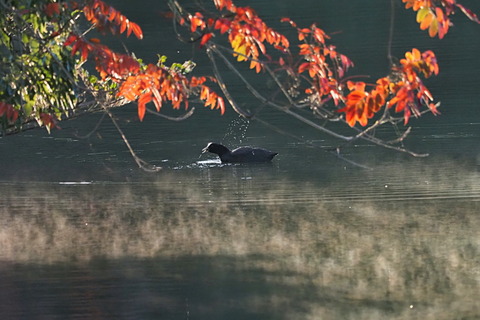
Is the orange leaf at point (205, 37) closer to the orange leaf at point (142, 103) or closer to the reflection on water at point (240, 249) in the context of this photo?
the orange leaf at point (142, 103)

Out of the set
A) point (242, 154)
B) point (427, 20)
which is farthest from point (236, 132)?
point (427, 20)

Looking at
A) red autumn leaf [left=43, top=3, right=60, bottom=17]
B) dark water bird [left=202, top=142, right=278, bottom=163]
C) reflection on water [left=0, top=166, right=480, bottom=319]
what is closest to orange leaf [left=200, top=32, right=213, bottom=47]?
red autumn leaf [left=43, top=3, right=60, bottom=17]

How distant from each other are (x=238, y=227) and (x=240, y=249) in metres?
1.00

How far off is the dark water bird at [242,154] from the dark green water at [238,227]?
7.6 inches

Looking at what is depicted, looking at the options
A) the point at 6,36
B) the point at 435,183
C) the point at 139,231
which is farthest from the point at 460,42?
the point at 6,36

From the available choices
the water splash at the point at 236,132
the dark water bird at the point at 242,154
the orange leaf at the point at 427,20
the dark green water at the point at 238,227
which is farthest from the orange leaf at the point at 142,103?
the water splash at the point at 236,132

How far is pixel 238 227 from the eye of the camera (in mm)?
13273

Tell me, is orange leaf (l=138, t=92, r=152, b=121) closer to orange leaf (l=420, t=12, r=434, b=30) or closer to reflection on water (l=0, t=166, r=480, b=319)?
orange leaf (l=420, t=12, r=434, b=30)

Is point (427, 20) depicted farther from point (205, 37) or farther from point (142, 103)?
point (142, 103)

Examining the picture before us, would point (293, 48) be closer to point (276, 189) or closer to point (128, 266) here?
point (276, 189)

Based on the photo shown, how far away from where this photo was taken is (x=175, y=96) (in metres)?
8.12

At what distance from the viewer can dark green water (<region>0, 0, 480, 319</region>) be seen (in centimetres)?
1038

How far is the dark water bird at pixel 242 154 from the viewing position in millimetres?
17766

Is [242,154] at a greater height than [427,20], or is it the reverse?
[427,20]
